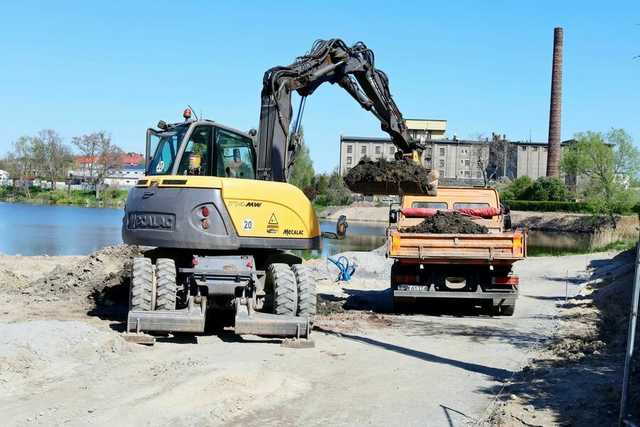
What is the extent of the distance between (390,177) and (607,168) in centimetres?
5326

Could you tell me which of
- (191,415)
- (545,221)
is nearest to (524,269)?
(191,415)

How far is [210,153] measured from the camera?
37.9 feet

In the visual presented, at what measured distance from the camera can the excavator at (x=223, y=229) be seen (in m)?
10.5

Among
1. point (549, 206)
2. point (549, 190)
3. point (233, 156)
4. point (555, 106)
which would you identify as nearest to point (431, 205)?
point (233, 156)

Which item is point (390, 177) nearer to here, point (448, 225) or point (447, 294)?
point (448, 225)

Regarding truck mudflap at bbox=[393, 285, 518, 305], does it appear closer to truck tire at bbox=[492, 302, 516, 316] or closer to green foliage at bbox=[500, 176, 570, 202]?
truck tire at bbox=[492, 302, 516, 316]

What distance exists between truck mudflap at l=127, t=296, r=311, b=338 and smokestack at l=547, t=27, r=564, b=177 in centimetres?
6866

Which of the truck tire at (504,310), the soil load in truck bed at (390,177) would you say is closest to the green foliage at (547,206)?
the truck tire at (504,310)

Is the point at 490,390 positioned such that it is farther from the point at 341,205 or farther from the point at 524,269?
the point at 341,205

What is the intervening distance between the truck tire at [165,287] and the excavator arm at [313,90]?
90.3 inches

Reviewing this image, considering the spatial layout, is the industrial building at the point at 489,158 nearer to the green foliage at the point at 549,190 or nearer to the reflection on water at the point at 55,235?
the green foliage at the point at 549,190

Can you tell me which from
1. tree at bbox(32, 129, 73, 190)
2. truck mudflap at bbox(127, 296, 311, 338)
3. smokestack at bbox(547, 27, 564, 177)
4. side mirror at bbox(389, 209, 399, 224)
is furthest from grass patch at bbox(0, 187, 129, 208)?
truck mudflap at bbox(127, 296, 311, 338)

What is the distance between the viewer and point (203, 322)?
10.2m

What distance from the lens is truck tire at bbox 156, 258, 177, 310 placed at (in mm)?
10516
